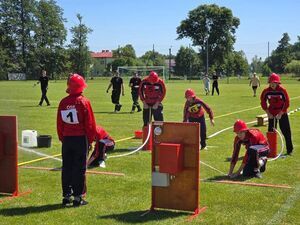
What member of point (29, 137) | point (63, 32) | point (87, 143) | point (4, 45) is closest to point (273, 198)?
point (87, 143)

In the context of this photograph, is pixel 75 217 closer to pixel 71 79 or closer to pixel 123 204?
pixel 123 204

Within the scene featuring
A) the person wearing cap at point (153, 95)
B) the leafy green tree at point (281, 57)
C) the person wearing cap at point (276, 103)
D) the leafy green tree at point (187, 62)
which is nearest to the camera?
the person wearing cap at point (276, 103)

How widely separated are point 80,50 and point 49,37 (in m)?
7.53

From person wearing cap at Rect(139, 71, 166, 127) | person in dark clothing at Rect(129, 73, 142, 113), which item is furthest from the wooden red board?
person in dark clothing at Rect(129, 73, 142, 113)

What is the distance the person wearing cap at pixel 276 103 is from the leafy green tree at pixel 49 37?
97.9 metres

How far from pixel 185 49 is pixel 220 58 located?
14611mm

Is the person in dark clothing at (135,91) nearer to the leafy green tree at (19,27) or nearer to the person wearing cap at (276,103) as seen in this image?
the person wearing cap at (276,103)

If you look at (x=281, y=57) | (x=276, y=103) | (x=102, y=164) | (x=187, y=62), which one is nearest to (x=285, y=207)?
(x=102, y=164)

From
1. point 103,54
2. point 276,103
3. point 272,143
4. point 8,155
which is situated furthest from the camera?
point 103,54

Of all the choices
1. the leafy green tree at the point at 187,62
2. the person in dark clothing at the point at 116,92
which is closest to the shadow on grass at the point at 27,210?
the person in dark clothing at the point at 116,92

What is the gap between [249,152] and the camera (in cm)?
926

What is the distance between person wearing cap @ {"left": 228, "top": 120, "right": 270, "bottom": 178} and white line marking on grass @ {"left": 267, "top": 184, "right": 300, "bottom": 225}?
1.06 meters

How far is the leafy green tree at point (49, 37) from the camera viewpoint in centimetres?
10762

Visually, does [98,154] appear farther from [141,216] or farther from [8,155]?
[141,216]
